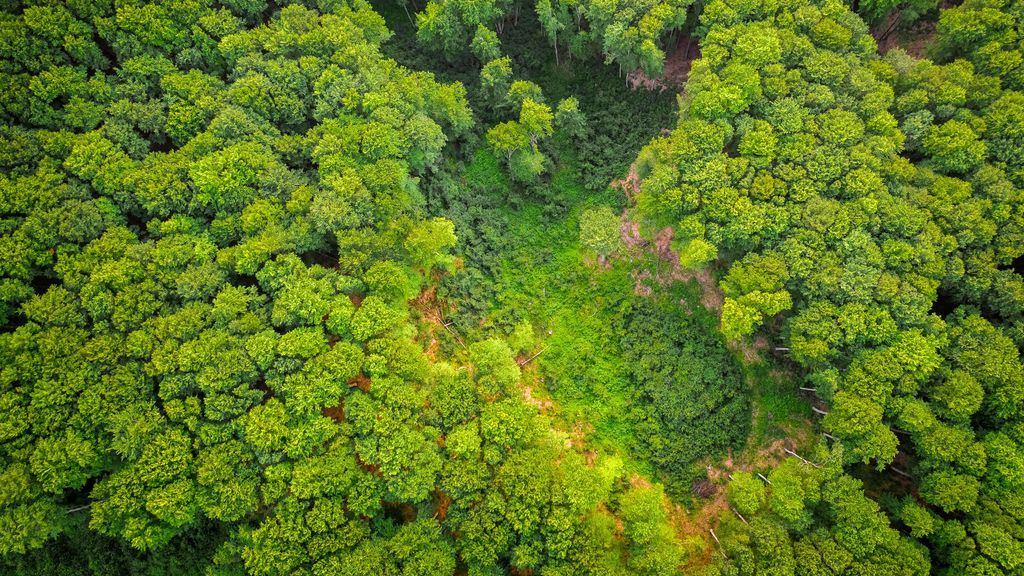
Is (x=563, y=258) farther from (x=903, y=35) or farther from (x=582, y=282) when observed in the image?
(x=903, y=35)

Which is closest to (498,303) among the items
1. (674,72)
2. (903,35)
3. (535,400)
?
(535,400)

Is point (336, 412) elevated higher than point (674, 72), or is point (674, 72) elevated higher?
point (674, 72)

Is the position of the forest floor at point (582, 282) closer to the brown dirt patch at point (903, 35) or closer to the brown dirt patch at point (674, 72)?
the brown dirt patch at point (674, 72)

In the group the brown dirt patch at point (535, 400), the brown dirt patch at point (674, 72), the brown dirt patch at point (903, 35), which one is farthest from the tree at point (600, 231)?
the brown dirt patch at point (903, 35)

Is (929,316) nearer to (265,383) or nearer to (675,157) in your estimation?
(675,157)

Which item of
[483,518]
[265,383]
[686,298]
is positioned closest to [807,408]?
[686,298]
